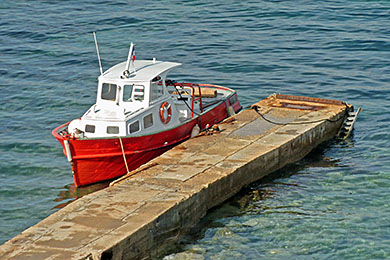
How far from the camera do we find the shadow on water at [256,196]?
17.2 m

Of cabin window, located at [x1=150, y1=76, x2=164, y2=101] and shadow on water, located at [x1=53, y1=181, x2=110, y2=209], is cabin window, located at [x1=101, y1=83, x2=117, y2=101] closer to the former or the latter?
cabin window, located at [x1=150, y1=76, x2=164, y2=101]

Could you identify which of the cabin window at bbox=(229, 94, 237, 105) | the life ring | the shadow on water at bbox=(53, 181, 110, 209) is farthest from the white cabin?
the cabin window at bbox=(229, 94, 237, 105)

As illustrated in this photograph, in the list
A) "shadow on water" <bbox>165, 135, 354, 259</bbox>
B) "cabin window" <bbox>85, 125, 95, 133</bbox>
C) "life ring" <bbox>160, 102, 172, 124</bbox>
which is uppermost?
"life ring" <bbox>160, 102, 172, 124</bbox>

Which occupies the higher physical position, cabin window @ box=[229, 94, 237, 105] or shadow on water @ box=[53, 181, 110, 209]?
cabin window @ box=[229, 94, 237, 105]

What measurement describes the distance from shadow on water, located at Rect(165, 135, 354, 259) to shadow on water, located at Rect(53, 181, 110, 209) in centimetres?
429

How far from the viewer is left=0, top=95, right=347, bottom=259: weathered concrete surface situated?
575 inches

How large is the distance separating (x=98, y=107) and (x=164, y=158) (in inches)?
125

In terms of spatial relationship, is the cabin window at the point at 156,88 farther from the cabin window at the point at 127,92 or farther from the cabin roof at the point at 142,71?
the cabin window at the point at 127,92

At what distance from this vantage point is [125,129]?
66.2ft

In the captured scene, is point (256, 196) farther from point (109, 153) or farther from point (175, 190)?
point (109, 153)

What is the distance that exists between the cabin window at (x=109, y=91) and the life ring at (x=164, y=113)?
5.38 ft

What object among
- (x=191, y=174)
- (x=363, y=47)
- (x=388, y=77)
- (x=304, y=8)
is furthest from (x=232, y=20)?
(x=191, y=174)

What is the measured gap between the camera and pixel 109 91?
21.4 m

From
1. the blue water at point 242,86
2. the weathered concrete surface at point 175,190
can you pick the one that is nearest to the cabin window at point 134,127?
the weathered concrete surface at point 175,190
